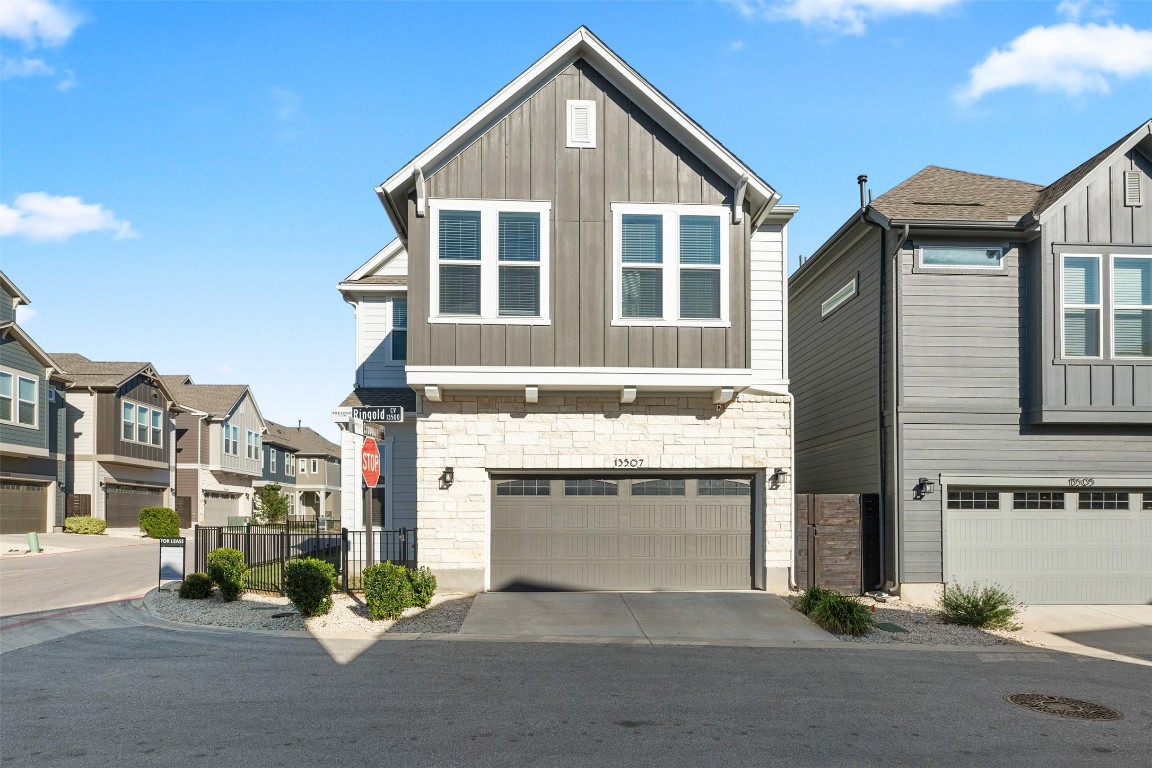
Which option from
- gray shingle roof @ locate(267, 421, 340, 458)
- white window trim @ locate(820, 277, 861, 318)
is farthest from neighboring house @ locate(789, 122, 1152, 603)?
gray shingle roof @ locate(267, 421, 340, 458)

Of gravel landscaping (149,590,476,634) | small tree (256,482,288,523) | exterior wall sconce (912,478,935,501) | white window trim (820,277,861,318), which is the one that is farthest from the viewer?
small tree (256,482,288,523)

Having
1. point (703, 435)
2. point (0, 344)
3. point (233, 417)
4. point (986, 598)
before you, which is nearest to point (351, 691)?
point (703, 435)

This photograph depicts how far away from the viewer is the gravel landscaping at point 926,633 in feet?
41.5

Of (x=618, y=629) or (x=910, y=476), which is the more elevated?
(x=910, y=476)

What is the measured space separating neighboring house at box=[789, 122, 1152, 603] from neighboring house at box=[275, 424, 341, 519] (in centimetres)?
5747

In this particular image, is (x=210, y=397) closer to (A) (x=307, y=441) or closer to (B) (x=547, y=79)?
(A) (x=307, y=441)

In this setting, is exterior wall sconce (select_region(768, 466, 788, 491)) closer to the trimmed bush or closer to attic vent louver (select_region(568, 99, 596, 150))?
the trimmed bush

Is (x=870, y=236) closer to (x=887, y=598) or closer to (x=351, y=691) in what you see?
(x=887, y=598)

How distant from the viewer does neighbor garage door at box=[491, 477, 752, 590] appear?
1572cm

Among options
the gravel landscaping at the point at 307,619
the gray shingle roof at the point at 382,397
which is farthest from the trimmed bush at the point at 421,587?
the gray shingle roof at the point at 382,397

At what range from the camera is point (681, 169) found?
1538cm

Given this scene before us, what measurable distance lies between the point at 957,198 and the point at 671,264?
19.3 feet

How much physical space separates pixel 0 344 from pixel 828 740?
34.0 metres

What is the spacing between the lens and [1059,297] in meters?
15.5
